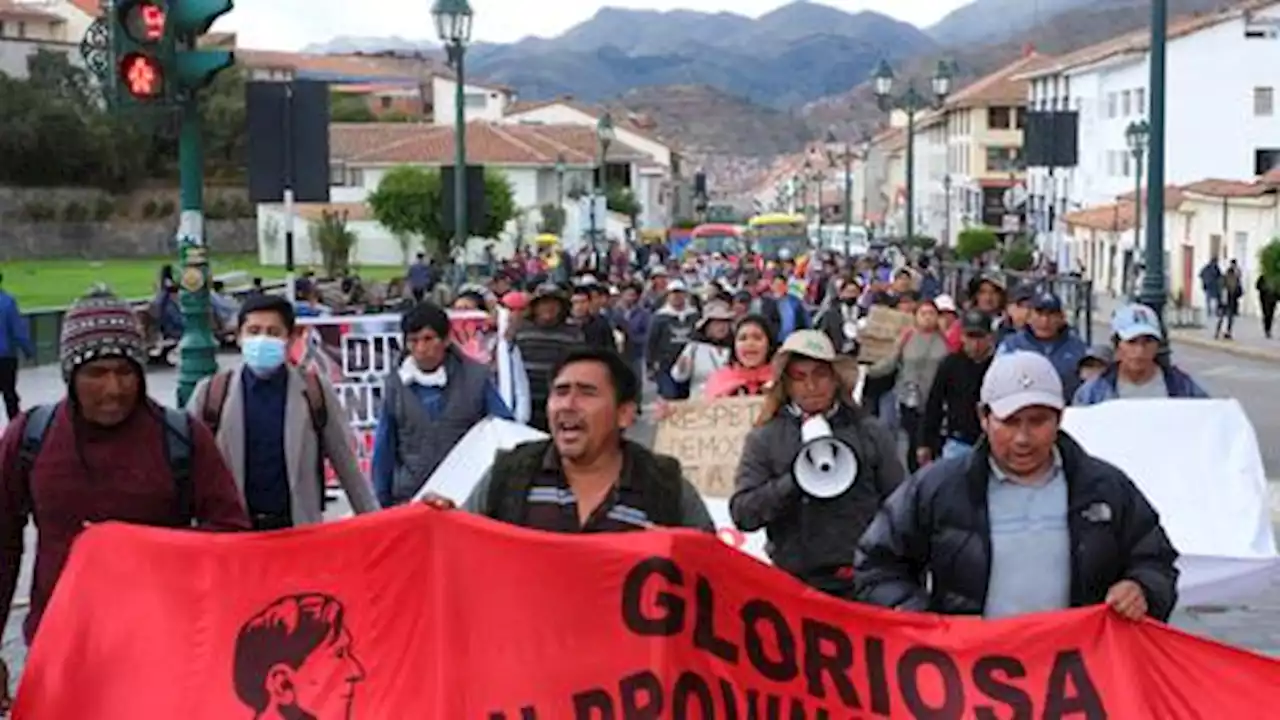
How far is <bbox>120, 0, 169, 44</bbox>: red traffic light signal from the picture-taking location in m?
10.4

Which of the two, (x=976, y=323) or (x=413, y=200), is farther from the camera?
(x=413, y=200)

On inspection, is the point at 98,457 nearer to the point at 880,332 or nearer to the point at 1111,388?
the point at 1111,388

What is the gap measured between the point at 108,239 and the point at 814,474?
92.2 metres

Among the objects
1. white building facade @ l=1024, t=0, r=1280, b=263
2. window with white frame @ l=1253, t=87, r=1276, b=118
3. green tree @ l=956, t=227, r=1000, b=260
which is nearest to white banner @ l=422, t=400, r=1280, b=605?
white building facade @ l=1024, t=0, r=1280, b=263

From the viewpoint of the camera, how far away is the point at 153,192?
3826 inches

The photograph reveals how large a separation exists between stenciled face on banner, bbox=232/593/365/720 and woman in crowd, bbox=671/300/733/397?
7831mm

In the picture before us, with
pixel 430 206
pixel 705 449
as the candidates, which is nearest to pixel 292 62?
pixel 430 206

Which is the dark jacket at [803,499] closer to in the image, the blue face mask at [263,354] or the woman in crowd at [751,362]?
the blue face mask at [263,354]

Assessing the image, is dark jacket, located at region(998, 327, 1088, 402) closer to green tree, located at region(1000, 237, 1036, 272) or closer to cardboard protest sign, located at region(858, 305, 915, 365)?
cardboard protest sign, located at region(858, 305, 915, 365)

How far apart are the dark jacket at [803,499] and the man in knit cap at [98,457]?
1668 mm

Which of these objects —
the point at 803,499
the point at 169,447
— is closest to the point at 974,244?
the point at 803,499

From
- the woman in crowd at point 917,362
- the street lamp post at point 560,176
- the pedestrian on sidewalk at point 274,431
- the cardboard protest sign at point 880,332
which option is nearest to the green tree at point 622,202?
the street lamp post at point 560,176

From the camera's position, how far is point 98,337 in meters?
5.52

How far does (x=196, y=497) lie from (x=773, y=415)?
1860 millimetres
